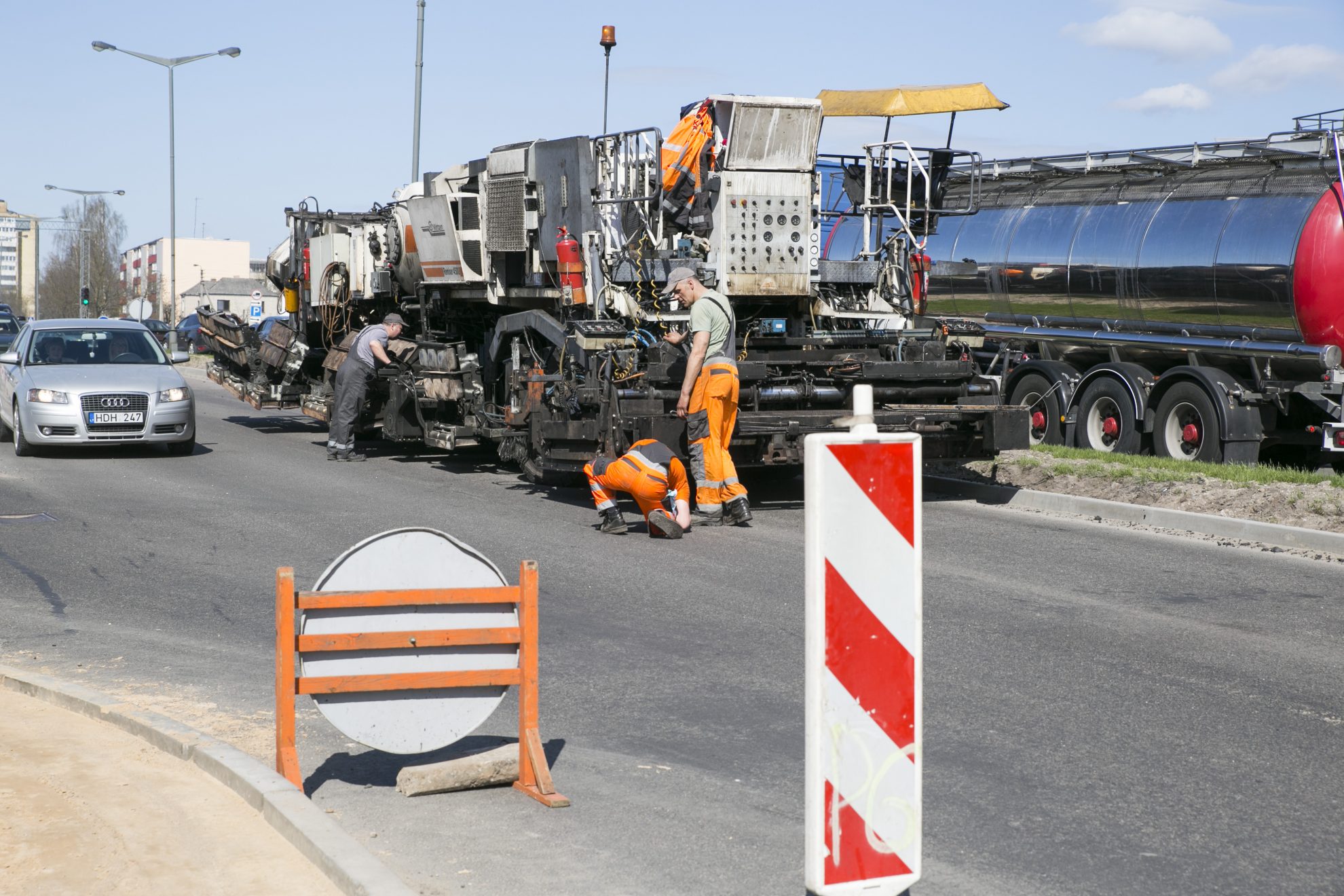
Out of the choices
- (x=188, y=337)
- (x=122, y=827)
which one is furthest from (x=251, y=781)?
(x=188, y=337)

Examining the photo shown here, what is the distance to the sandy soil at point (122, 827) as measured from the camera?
416cm

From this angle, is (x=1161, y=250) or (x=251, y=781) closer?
(x=251, y=781)

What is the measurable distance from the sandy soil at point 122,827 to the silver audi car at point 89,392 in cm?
1119

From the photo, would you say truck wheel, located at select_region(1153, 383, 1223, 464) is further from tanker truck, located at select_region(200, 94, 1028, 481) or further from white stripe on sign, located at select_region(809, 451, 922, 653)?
white stripe on sign, located at select_region(809, 451, 922, 653)

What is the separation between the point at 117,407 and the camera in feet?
53.1

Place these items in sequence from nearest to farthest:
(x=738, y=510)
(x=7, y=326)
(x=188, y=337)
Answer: (x=738, y=510) < (x=7, y=326) < (x=188, y=337)

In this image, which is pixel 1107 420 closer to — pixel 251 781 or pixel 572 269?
pixel 572 269

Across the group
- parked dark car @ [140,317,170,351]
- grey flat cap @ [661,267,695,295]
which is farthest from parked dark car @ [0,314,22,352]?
grey flat cap @ [661,267,695,295]

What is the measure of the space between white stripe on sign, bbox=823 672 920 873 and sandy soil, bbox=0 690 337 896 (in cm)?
155

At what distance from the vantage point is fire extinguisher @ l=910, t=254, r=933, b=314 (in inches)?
531

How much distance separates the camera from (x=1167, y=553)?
10094 mm

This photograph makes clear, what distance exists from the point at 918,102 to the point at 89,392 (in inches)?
361

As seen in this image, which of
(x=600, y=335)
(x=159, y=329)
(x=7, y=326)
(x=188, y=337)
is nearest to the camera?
(x=600, y=335)

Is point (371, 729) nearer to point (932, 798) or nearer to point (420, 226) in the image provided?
point (932, 798)
